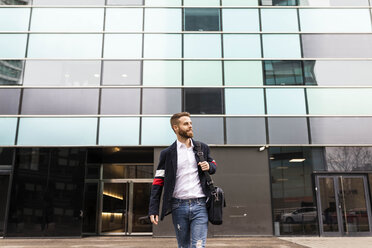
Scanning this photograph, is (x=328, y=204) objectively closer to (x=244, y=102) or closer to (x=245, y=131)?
(x=245, y=131)

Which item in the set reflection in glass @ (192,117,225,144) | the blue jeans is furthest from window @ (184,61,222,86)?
the blue jeans

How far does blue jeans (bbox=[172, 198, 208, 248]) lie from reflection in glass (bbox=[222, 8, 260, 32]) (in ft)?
40.1

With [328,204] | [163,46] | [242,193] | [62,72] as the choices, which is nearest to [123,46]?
[163,46]

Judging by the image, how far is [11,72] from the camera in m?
13.8

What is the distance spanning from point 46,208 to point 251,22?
1123 cm

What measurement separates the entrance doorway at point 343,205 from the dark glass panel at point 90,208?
8.95 metres

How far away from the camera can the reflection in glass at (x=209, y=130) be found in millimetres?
12977

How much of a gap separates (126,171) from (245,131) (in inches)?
212

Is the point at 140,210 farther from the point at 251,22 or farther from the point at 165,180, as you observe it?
the point at 165,180

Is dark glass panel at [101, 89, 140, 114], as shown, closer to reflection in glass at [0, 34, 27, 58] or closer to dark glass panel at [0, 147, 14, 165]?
dark glass panel at [0, 147, 14, 165]

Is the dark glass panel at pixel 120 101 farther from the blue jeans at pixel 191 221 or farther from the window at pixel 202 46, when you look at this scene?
the blue jeans at pixel 191 221

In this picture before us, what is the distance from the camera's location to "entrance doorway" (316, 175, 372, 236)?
1231 cm

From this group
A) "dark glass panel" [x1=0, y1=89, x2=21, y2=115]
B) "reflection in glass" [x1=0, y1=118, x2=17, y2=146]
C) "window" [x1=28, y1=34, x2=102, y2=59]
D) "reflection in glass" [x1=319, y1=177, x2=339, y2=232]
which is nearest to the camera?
"reflection in glass" [x1=319, y1=177, x2=339, y2=232]

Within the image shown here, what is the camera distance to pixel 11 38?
13969 mm
